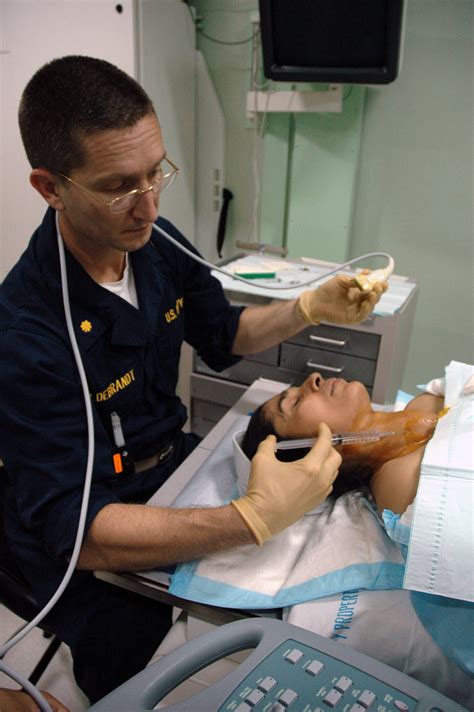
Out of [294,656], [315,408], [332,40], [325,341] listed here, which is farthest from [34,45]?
[294,656]

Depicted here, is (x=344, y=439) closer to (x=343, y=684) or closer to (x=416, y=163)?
(x=343, y=684)

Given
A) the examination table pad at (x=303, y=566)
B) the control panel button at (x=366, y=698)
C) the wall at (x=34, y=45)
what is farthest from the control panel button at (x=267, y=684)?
the wall at (x=34, y=45)

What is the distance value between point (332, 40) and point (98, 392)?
4.88 feet

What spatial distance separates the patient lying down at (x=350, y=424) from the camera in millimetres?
1146

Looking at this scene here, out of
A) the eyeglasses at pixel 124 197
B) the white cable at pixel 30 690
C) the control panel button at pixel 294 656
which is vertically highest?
the eyeglasses at pixel 124 197

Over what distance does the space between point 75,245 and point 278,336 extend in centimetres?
65

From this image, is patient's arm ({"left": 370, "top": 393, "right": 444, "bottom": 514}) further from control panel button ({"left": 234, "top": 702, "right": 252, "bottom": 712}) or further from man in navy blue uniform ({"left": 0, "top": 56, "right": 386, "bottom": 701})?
control panel button ({"left": 234, "top": 702, "right": 252, "bottom": 712})

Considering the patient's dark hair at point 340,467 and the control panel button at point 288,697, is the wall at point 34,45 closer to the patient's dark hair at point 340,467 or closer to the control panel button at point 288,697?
the patient's dark hair at point 340,467

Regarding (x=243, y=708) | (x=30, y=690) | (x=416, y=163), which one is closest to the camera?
(x=243, y=708)

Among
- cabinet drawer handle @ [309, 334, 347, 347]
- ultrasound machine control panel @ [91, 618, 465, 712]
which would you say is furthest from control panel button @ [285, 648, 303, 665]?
cabinet drawer handle @ [309, 334, 347, 347]

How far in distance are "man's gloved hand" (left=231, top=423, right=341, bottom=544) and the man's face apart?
1.75 feet

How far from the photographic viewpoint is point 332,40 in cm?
177

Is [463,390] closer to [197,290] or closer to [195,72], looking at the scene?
[197,290]

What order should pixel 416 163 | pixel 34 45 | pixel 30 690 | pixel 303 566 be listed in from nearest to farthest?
1. pixel 30 690
2. pixel 303 566
3. pixel 34 45
4. pixel 416 163
